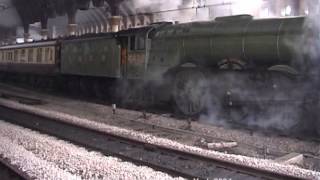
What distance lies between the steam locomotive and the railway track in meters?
5.68

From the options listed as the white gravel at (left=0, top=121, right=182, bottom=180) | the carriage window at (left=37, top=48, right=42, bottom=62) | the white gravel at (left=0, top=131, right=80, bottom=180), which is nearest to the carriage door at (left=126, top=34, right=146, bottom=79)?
the white gravel at (left=0, top=121, right=182, bottom=180)

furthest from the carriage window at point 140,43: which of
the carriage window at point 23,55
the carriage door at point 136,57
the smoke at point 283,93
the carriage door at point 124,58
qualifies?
the carriage window at point 23,55

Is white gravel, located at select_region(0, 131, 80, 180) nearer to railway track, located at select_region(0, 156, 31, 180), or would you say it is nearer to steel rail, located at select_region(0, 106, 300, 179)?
railway track, located at select_region(0, 156, 31, 180)

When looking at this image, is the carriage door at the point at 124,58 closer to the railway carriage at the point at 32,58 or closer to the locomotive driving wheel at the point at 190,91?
the locomotive driving wheel at the point at 190,91

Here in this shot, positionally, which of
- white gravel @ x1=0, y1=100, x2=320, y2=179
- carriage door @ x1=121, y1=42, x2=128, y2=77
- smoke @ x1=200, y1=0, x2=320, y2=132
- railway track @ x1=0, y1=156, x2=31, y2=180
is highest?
carriage door @ x1=121, y1=42, x2=128, y2=77

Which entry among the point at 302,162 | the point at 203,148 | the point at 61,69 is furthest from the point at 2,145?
the point at 61,69

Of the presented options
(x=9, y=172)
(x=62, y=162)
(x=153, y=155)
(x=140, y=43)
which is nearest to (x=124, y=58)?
(x=140, y=43)

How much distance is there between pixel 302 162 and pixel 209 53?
479 centimetres

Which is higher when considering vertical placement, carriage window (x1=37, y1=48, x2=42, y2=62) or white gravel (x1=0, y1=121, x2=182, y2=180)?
carriage window (x1=37, y1=48, x2=42, y2=62)

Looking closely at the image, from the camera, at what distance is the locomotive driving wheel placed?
11.7 m

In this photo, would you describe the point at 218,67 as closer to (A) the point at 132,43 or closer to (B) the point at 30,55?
(A) the point at 132,43

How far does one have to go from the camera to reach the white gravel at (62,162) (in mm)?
6211

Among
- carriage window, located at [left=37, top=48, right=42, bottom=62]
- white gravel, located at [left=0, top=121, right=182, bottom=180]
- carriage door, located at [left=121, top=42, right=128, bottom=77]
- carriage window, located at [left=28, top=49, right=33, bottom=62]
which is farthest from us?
carriage window, located at [left=28, top=49, right=33, bottom=62]

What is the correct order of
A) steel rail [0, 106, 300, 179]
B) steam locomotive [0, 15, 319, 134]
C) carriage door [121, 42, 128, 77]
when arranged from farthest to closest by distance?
carriage door [121, 42, 128, 77] < steam locomotive [0, 15, 319, 134] < steel rail [0, 106, 300, 179]
